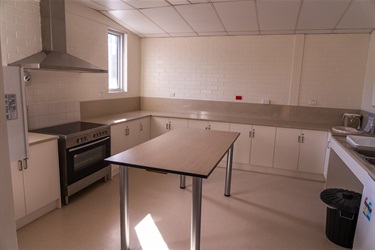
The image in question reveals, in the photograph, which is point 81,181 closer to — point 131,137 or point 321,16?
point 131,137

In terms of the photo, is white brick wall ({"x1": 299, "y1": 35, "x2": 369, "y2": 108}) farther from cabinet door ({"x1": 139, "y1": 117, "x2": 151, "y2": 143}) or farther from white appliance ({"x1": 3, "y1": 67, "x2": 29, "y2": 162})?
white appliance ({"x1": 3, "y1": 67, "x2": 29, "y2": 162})

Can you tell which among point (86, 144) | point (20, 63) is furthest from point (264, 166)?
point (20, 63)

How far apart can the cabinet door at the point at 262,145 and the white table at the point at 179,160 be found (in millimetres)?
1430

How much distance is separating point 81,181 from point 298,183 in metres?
3.20

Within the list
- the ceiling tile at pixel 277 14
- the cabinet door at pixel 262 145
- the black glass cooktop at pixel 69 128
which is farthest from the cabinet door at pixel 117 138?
the ceiling tile at pixel 277 14

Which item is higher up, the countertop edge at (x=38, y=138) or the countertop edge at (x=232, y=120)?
the countertop edge at (x=232, y=120)

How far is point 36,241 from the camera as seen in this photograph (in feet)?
7.70

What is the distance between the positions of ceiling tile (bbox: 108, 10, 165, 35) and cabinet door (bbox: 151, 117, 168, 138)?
1.71 meters

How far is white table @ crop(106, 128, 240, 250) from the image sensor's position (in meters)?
1.90

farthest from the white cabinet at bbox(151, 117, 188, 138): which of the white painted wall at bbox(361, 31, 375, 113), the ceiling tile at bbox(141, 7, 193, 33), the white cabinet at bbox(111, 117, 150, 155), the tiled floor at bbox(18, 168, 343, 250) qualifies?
the white painted wall at bbox(361, 31, 375, 113)

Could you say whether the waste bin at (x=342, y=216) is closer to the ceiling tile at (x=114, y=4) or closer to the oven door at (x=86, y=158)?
the oven door at (x=86, y=158)

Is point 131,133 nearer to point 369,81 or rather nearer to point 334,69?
point 334,69

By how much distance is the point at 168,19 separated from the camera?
423 cm

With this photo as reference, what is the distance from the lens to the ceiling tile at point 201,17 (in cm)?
365
